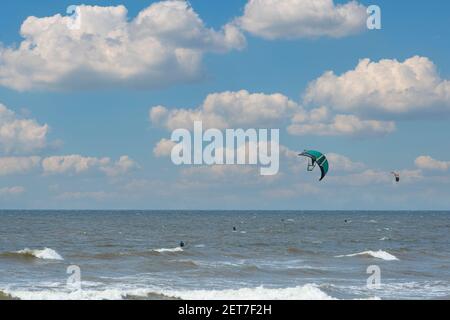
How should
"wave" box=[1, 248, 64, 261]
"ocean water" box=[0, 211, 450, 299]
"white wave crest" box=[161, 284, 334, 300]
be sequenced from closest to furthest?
"white wave crest" box=[161, 284, 334, 300], "ocean water" box=[0, 211, 450, 299], "wave" box=[1, 248, 64, 261]

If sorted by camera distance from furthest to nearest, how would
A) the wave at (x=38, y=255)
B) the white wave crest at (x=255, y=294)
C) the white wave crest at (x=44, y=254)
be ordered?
1. the white wave crest at (x=44, y=254)
2. the wave at (x=38, y=255)
3. the white wave crest at (x=255, y=294)

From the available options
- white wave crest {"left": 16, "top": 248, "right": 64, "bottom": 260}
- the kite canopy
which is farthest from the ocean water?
the kite canopy

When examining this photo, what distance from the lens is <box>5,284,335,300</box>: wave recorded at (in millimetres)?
27828

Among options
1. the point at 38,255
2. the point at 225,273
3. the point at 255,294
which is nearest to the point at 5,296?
the point at 255,294

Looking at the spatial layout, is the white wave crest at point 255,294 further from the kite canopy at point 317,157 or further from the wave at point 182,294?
the kite canopy at point 317,157

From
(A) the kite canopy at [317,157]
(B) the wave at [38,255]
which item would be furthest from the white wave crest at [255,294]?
(B) the wave at [38,255]

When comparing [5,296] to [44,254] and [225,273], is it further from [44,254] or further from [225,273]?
[44,254]

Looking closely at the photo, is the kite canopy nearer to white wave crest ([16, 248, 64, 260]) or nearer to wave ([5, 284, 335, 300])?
wave ([5, 284, 335, 300])

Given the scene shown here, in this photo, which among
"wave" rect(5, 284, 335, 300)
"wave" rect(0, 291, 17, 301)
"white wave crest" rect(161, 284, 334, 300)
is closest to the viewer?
"wave" rect(0, 291, 17, 301)

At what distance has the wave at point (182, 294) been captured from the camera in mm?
27828

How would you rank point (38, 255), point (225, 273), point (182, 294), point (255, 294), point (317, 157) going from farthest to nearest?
1. point (38, 255)
2. point (317, 157)
3. point (225, 273)
4. point (182, 294)
5. point (255, 294)

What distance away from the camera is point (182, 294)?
2919cm
